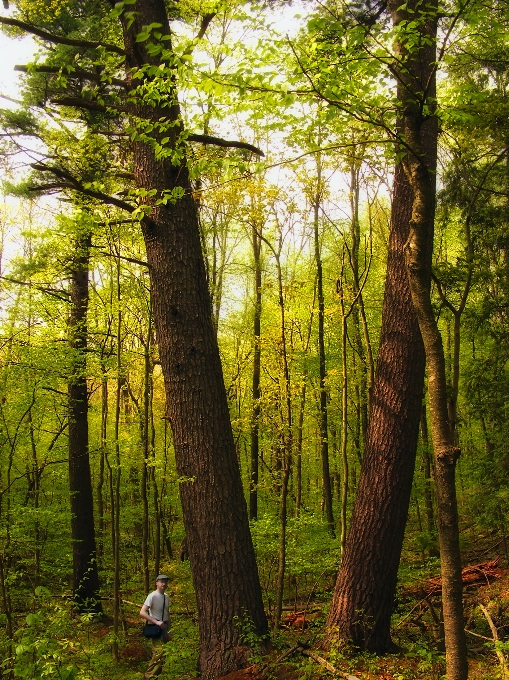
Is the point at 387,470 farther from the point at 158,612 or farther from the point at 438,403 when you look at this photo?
the point at 158,612

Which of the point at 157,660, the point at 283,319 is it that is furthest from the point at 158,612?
the point at 283,319

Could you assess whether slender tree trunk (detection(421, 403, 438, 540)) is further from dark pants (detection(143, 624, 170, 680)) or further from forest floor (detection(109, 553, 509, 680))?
dark pants (detection(143, 624, 170, 680))

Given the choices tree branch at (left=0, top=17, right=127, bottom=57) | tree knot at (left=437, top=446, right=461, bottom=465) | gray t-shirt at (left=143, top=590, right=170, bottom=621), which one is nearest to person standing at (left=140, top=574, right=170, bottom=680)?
gray t-shirt at (left=143, top=590, right=170, bottom=621)

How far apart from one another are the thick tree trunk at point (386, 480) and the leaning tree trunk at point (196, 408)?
2.74ft

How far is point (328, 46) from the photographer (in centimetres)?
277

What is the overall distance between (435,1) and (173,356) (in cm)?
364

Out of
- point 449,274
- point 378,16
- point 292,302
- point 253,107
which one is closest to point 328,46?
point 253,107

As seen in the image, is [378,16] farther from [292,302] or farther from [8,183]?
[292,302]

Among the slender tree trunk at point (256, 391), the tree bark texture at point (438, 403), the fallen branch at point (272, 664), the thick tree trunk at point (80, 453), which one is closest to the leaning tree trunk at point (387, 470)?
the fallen branch at point (272, 664)

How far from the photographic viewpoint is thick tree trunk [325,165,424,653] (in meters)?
4.10

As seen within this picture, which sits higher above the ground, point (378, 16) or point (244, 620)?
point (378, 16)

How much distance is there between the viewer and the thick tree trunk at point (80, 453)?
917cm

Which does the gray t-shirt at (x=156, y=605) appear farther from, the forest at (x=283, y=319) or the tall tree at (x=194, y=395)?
the tall tree at (x=194, y=395)

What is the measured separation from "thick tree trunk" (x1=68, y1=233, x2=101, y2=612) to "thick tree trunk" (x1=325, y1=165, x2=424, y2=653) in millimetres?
6365
